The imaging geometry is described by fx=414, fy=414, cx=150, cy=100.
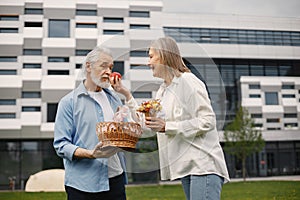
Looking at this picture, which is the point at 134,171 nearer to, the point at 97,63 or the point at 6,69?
the point at 97,63

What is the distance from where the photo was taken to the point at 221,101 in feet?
4.98

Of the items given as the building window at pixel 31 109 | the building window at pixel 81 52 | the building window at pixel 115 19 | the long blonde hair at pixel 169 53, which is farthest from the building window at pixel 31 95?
the long blonde hair at pixel 169 53

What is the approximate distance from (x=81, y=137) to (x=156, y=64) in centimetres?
32

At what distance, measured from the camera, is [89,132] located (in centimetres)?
126

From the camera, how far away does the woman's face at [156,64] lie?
121 cm

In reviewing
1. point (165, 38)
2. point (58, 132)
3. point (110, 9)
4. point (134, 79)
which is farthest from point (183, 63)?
point (110, 9)

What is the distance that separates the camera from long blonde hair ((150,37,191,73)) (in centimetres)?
121

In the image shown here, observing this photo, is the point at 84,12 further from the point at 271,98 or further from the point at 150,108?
the point at 150,108

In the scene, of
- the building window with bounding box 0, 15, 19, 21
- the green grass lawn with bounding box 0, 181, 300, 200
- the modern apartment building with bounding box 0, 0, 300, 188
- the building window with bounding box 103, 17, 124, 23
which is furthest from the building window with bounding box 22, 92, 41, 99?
the green grass lawn with bounding box 0, 181, 300, 200

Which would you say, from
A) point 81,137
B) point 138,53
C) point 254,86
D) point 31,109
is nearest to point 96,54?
point 138,53

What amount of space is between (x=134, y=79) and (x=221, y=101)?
1.14 feet

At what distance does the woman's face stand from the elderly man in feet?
0.40

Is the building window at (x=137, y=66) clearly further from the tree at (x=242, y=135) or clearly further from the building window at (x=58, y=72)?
the building window at (x=58, y=72)

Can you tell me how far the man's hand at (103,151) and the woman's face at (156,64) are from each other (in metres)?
0.26
